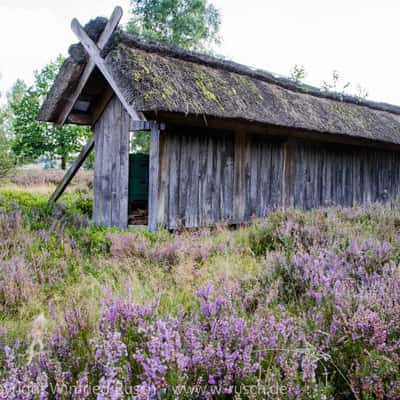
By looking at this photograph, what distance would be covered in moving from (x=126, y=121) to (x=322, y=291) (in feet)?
19.1

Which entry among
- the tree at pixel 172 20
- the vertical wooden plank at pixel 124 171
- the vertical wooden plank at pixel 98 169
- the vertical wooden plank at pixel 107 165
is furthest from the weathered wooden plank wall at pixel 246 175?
the tree at pixel 172 20

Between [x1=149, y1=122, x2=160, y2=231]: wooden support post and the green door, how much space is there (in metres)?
0.97

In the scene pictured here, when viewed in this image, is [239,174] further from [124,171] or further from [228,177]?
[124,171]

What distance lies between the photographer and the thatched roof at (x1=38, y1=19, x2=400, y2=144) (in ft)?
22.3

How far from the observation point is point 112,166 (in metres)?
8.12

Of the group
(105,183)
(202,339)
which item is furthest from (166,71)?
(202,339)

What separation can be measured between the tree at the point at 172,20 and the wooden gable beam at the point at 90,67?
1339cm

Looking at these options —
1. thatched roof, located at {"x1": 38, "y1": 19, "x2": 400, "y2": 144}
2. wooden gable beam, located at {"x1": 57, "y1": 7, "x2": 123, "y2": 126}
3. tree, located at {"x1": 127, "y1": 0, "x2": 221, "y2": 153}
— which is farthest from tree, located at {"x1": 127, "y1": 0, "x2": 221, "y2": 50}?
wooden gable beam, located at {"x1": 57, "y1": 7, "x2": 123, "y2": 126}

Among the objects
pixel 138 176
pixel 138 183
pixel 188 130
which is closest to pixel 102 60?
pixel 188 130

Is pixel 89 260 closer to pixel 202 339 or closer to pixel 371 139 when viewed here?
pixel 202 339

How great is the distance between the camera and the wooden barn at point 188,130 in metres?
7.13

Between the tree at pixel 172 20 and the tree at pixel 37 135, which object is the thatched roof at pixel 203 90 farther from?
Answer: the tree at pixel 37 135

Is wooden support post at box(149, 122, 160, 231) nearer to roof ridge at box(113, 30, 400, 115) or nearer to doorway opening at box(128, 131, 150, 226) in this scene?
doorway opening at box(128, 131, 150, 226)

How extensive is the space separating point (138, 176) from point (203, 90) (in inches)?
80.5
